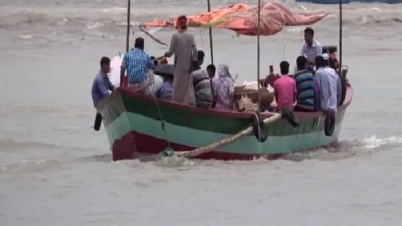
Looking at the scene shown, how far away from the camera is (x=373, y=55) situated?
36.6 meters

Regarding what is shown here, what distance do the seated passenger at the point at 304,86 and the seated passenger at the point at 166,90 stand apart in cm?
169

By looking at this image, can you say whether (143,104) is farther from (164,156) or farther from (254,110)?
(254,110)

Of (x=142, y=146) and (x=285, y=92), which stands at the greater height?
(x=285, y=92)

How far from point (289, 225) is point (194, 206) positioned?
1.26m

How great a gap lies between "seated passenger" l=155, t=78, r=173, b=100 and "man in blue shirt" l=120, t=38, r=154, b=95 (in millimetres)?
384

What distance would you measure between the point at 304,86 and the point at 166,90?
1868mm

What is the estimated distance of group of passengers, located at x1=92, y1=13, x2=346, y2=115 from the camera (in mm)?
14492

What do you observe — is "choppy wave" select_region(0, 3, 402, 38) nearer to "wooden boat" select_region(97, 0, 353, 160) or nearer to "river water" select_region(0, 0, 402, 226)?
"river water" select_region(0, 0, 402, 226)

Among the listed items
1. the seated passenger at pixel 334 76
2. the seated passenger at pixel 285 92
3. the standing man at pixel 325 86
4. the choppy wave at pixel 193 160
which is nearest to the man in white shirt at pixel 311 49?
the seated passenger at pixel 334 76

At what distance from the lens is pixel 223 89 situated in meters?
15.2

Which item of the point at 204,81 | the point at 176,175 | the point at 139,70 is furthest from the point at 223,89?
the point at 176,175

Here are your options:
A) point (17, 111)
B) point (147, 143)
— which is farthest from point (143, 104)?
point (17, 111)

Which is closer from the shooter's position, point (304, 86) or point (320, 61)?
point (304, 86)

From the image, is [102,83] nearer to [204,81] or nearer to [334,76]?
[204,81]
